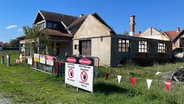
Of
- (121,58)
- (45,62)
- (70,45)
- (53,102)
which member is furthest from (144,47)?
(53,102)

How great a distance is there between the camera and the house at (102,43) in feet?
72.7

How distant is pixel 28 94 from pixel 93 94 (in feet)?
8.24

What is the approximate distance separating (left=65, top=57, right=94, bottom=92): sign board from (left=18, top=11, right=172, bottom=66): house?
1250 centimetres

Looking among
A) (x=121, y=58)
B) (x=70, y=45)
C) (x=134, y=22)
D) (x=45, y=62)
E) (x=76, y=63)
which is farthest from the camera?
(x=134, y=22)

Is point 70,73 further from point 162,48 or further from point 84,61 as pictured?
point 162,48

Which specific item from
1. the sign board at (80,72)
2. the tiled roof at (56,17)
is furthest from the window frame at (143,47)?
the sign board at (80,72)

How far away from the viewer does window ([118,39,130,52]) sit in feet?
75.4

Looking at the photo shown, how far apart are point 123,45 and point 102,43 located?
92.1 inches

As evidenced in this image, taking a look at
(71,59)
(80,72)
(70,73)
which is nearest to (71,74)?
(70,73)

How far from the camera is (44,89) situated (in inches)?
360

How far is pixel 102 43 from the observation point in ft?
74.7

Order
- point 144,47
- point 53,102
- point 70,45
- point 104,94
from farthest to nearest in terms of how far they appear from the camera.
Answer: point 70,45 → point 144,47 → point 104,94 → point 53,102

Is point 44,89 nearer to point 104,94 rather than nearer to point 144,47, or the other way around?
point 104,94

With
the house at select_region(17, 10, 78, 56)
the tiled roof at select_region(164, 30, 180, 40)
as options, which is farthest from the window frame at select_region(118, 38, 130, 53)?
the tiled roof at select_region(164, 30, 180, 40)
